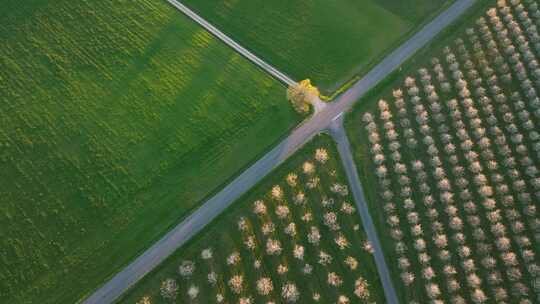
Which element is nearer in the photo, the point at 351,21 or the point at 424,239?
the point at 424,239

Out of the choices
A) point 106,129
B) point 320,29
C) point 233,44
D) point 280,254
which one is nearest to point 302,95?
point 320,29

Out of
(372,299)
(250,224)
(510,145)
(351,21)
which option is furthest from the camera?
(351,21)

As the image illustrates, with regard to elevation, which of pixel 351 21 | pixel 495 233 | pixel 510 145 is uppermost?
pixel 351 21

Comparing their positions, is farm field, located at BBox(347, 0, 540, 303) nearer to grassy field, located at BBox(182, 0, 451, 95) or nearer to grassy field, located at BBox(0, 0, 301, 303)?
grassy field, located at BBox(182, 0, 451, 95)

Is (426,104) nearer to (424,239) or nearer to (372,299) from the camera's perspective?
(424,239)

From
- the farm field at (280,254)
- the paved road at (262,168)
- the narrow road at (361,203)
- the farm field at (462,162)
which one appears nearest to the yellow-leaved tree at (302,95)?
the paved road at (262,168)

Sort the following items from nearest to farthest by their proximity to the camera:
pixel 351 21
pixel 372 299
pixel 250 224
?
1. pixel 372 299
2. pixel 250 224
3. pixel 351 21

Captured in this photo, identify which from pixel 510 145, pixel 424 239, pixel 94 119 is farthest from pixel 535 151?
pixel 94 119
